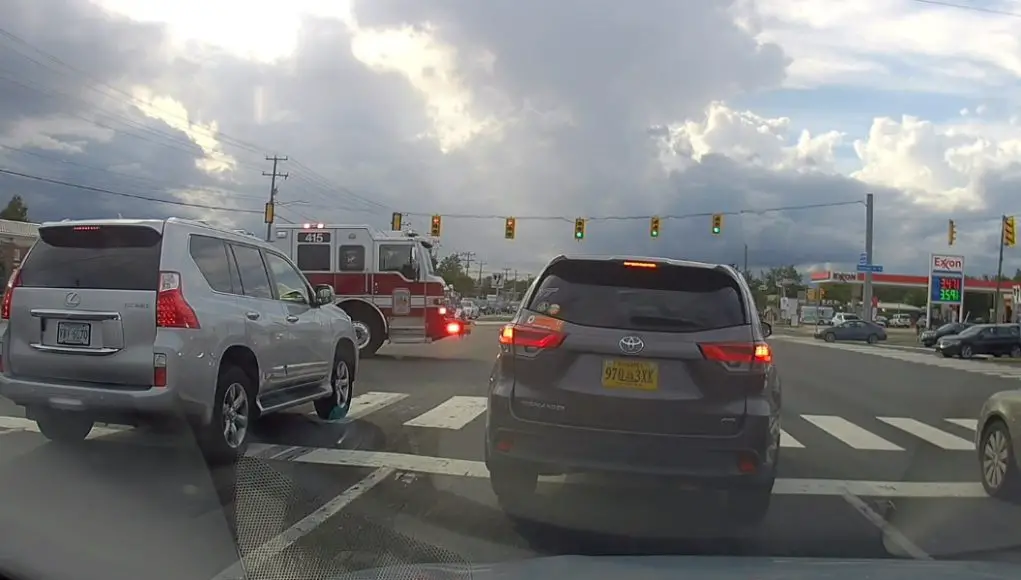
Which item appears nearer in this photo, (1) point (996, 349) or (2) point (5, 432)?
(2) point (5, 432)

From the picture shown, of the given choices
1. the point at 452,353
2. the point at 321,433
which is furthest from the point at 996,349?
the point at 321,433

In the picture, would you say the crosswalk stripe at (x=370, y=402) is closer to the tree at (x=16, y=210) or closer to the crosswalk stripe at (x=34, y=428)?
the crosswalk stripe at (x=34, y=428)

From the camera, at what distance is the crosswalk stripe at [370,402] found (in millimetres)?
10897

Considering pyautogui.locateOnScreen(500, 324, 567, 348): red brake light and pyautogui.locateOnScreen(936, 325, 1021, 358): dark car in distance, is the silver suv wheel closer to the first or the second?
pyautogui.locateOnScreen(500, 324, 567, 348): red brake light

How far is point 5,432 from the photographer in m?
8.46

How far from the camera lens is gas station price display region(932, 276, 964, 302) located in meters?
58.4

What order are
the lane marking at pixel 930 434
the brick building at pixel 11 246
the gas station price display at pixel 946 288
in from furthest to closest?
1. the gas station price display at pixel 946 288
2. the brick building at pixel 11 246
3. the lane marking at pixel 930 434

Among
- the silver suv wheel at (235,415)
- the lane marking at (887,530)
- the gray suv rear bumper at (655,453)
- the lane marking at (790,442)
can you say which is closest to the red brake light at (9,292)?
the silver suv wheel at (235,415)

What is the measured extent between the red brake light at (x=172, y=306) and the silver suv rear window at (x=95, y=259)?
84 millimetres

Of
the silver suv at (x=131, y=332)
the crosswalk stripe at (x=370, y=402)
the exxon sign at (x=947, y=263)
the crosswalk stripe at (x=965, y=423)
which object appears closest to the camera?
the silver suv at (x=131, y=332)

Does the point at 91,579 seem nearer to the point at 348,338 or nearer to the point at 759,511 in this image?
the point at 759,511

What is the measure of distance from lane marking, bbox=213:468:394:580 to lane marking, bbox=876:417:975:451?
6.95 m

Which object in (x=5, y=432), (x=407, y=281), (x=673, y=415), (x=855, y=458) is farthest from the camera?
(x=407, y=281)

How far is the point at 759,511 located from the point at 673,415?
39.5 inches
